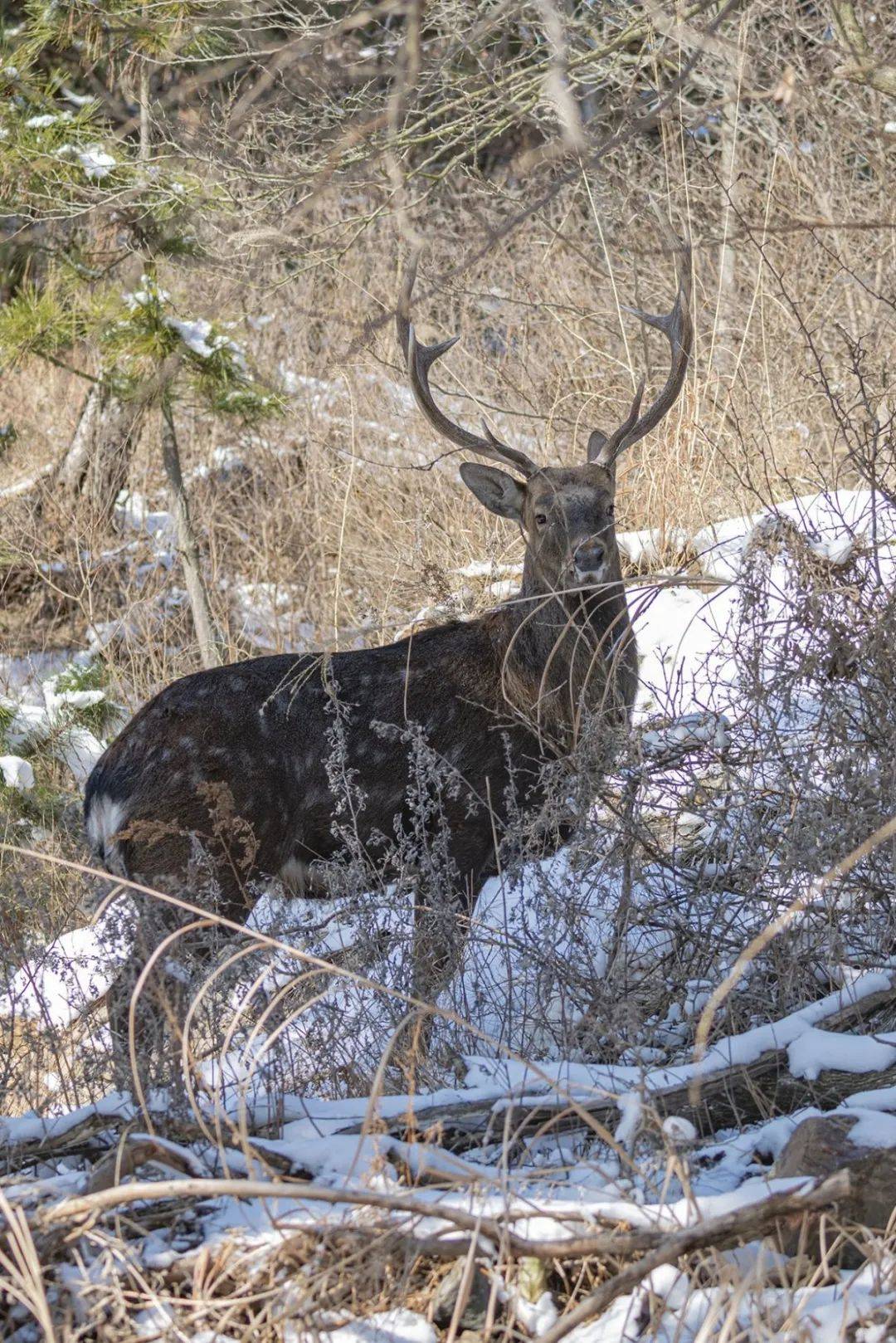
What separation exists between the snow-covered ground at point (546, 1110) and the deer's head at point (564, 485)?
0.84 meters

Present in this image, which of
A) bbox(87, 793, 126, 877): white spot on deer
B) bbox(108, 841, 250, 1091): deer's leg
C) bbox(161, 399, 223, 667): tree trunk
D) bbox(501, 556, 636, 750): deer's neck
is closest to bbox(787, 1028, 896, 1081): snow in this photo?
bbox(108, 841, 250, 1091): deer's leg

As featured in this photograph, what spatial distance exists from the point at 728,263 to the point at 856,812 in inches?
291

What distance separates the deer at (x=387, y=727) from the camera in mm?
5570

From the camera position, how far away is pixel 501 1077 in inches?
142

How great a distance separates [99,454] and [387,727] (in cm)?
640

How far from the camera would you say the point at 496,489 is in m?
6.51

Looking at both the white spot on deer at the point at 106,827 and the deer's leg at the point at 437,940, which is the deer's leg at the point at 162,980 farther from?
the deer's leg at the point at 437,940

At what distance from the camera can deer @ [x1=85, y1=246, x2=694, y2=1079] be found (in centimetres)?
557

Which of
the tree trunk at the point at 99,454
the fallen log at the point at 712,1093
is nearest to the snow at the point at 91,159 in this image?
the tree trunk at the point at 99,454

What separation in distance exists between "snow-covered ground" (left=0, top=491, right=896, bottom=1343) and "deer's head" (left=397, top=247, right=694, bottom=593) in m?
0.84

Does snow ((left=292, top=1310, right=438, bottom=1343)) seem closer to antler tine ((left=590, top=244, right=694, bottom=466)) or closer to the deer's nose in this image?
the deer's nose

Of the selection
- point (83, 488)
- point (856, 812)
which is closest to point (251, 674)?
point (856, 812)

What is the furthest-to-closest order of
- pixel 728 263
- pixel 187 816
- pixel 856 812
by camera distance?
pixel 728 263, pixel 187 816, pixel 856 812

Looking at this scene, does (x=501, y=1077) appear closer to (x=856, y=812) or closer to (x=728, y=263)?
(x=856, y=812)
